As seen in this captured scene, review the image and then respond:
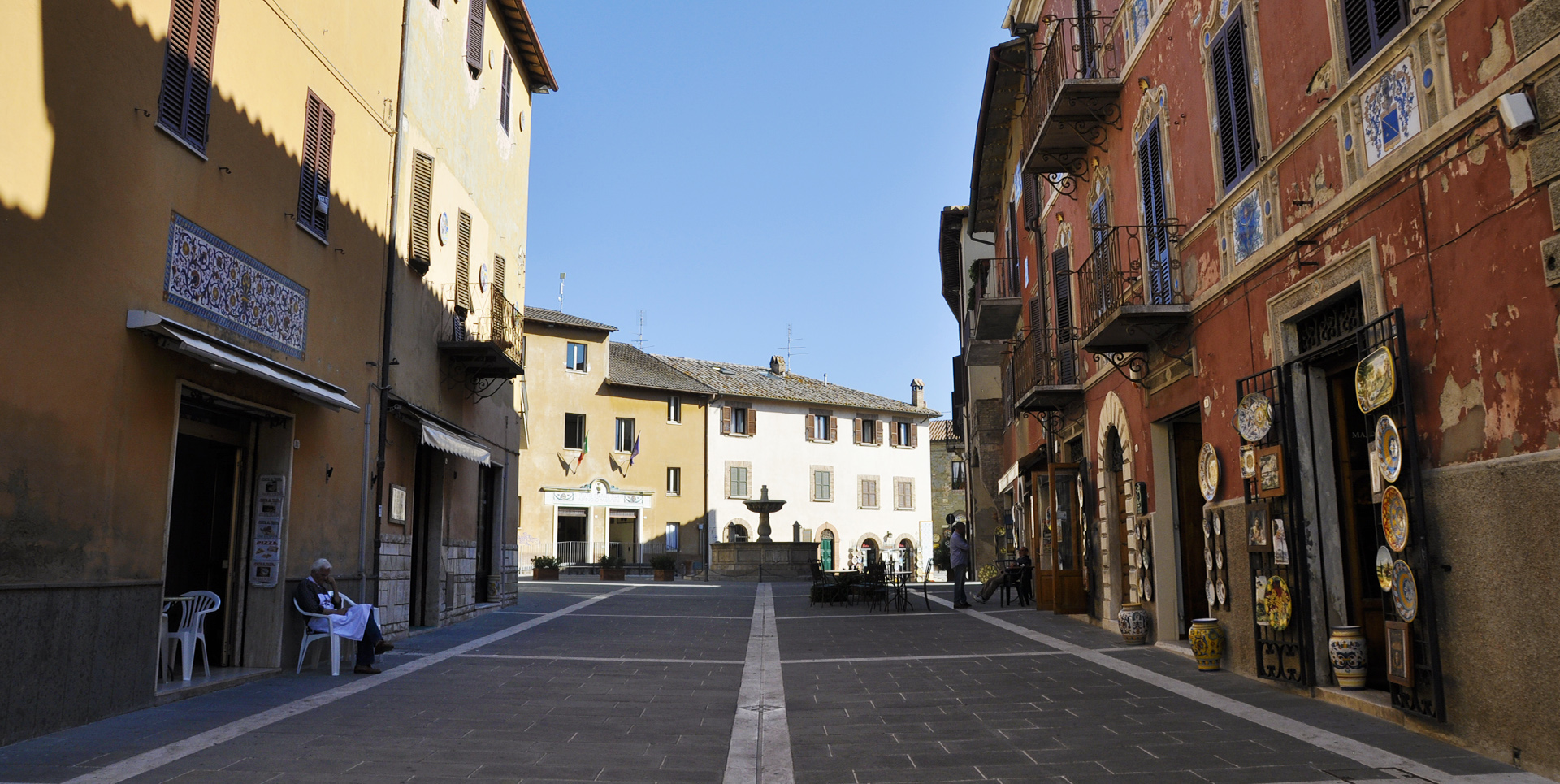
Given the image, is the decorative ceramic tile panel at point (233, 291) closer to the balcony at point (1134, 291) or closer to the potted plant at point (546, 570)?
the balcony at point (1134, 291)

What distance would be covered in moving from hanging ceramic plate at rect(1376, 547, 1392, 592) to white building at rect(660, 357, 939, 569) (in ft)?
128

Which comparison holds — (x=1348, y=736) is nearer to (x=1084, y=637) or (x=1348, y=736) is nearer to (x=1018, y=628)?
(x=1084, y=637)

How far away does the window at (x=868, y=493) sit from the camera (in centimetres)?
4944

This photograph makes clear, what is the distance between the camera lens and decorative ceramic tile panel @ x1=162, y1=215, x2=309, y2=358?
8.54m

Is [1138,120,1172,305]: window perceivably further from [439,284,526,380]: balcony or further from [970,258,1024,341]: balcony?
[439,284,526,380]: balcony

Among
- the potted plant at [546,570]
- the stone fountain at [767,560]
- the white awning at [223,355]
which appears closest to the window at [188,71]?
the white awning at [223,355]

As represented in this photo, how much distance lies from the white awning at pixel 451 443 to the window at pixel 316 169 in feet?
10.4

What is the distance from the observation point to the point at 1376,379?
22.4 feet

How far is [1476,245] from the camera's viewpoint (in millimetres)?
5910

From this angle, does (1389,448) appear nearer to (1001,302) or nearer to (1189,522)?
(1189,522)

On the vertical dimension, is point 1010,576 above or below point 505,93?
below

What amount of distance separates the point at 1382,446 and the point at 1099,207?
787 cm

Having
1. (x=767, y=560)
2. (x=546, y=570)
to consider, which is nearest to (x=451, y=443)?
(x=546, y=570)

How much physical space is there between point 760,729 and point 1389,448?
14.9 ft
